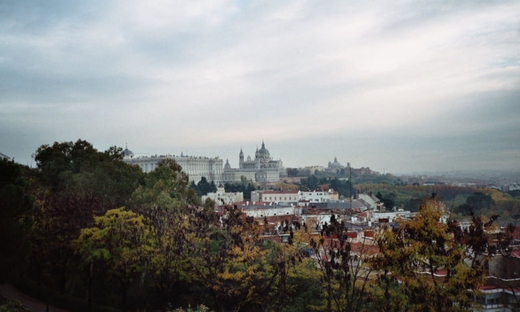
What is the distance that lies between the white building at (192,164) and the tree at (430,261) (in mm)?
109767

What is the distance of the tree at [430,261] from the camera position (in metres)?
9.85

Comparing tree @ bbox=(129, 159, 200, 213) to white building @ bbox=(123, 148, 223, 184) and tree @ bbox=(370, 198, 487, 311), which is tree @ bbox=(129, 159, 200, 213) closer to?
tree @ bbox=(370, 198, 487, 311)

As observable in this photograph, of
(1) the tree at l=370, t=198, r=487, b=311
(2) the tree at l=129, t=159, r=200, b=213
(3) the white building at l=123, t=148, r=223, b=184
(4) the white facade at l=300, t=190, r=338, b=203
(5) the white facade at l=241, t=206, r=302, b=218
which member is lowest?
(5) the white facade at l=241, t=206, r=302, b=218

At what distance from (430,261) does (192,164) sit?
125 metres

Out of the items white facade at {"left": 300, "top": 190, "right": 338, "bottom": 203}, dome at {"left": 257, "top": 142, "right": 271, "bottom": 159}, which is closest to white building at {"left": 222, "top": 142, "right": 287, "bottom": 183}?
dome at {"left": 257, "top": 142, "right": 271, "bottom": 159}

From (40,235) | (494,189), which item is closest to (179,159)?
(494,189)

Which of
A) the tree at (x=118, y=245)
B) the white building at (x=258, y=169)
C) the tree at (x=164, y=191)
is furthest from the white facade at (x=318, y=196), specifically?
the tree at (x=118, y=245)

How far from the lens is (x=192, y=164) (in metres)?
133

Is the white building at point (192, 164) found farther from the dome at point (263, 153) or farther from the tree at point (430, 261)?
the tree at point (430, 261)

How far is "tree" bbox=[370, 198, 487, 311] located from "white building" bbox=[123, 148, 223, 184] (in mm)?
109767

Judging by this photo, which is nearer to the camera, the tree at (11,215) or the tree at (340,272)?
the tree at (340,272)

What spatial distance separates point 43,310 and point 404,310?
11905 mm

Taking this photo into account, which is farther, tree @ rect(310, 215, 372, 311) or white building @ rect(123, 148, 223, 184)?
white building @ rect(123, 148, 223, 184)

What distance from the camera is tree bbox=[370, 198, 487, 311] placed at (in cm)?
985
